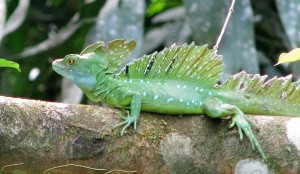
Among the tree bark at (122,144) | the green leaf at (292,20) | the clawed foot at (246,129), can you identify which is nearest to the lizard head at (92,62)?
the tree bark at (122,144)

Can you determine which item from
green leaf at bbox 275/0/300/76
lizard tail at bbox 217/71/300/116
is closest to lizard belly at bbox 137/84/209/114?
lizard tail at bbox 217/71/300/116

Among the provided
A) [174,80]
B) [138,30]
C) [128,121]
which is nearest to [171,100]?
[174,80]

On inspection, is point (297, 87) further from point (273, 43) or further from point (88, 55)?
point (273, 43)

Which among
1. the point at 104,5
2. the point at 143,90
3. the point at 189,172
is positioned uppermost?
the point at 104,5

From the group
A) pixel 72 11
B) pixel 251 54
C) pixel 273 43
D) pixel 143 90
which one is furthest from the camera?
pixel 72 11

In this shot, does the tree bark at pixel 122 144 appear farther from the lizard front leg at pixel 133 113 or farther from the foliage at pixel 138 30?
the foliage at pixel 138 30

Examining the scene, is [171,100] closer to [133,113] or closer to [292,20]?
[133,113]

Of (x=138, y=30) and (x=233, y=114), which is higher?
(x=138, y=30)

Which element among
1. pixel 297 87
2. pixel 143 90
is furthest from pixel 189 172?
pixel 297 87
